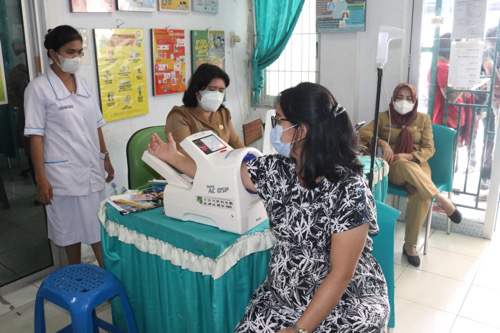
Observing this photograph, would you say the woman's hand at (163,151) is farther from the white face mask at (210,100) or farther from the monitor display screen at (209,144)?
the white face mask at (210,100)

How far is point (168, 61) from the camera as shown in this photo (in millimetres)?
3426

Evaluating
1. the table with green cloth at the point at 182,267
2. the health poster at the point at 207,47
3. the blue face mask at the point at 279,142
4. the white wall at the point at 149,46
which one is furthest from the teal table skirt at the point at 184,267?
the health poster at the point at 207,47

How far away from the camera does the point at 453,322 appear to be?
2422mm

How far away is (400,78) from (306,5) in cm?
111

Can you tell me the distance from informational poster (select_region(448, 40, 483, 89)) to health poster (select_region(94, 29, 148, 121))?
7.53 feet

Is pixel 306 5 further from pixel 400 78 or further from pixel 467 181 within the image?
pixel 467 181

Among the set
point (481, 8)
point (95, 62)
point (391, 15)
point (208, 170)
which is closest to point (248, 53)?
point (391, 15)

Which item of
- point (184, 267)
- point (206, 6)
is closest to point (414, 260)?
point (184, 267)

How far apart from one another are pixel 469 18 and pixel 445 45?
24 centimetres

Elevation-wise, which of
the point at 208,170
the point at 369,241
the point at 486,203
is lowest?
the point at 486,203

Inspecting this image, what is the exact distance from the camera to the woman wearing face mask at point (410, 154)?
10.1 ft

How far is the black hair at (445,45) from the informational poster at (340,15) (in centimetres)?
58

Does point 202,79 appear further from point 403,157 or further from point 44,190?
point 403,157

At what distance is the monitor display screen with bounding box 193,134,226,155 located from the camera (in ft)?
5.65
